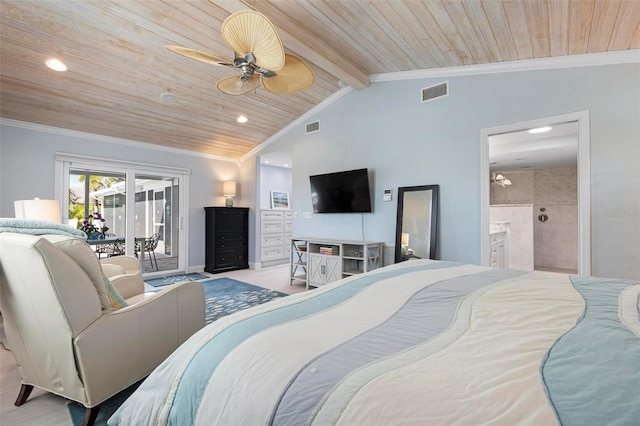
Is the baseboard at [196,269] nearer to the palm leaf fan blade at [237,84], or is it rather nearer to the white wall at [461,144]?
the white wall at [461,144]

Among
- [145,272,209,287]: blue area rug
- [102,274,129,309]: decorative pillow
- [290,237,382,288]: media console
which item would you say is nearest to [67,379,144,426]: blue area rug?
[102,274,129,309]: decorative pillow

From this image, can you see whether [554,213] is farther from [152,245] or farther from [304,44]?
[152,245]

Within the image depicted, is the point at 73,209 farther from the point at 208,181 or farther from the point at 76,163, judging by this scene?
the point at 208,181

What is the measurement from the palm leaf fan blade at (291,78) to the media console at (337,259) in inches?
89.5

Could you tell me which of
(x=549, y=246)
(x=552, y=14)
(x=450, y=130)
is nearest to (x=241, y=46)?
(x=552, y=14)

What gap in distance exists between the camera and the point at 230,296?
13.5ft

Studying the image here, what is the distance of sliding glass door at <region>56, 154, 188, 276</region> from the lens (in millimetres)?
4566

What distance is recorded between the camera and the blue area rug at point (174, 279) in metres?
4.97

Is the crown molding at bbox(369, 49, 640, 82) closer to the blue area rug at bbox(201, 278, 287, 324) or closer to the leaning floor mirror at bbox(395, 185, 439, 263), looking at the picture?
the leaning floor mirror at bbox(395, 185, 439, 263)

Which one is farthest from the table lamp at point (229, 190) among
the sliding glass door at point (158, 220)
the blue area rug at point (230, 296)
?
the blue area rug at point (230, 296)

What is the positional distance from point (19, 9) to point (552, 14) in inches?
180

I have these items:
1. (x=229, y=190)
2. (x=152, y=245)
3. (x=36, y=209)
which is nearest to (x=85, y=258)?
(x=36, y=209)

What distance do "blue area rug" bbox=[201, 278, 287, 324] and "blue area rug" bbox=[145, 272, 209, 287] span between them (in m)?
0.50

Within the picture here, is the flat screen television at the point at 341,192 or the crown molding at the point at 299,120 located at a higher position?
the crown molding at the point at 299,120
